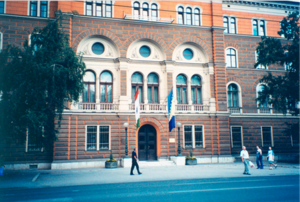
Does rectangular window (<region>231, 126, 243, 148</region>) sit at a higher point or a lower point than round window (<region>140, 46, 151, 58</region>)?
lower

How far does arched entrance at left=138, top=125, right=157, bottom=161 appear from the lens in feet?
85.6

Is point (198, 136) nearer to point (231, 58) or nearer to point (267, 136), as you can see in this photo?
point (267, 136)

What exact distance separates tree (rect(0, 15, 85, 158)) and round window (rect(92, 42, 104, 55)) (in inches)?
317

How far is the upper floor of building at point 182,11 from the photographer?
24.8m

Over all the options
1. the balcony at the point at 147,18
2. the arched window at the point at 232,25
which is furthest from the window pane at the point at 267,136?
the balcony at the point at 147,18

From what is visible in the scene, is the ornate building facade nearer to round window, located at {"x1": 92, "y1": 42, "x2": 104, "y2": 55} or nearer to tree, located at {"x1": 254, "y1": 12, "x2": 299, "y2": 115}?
round window, located at {"x1": 92, "y1": 42, "x2": 104, "y2": 55}

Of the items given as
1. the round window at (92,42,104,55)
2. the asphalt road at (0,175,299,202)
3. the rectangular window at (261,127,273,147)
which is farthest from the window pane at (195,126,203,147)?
the asphalt road at (0,175,299,202)

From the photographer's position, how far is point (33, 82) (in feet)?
53.1

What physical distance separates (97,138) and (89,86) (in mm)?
5236

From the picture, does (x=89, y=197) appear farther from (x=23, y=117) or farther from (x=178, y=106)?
(x=178, y=106)

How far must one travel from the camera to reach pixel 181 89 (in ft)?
91.0

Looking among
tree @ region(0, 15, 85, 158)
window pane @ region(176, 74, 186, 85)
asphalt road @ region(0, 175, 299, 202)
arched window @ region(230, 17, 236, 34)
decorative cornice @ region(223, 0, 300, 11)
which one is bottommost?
asphalt road @ region(0, 175, 299, 202)

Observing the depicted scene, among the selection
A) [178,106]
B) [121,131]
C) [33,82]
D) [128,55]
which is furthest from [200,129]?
[33,82]

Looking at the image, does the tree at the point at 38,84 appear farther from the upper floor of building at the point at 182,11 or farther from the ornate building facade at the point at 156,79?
the upper floor of building at the point at 182,11
